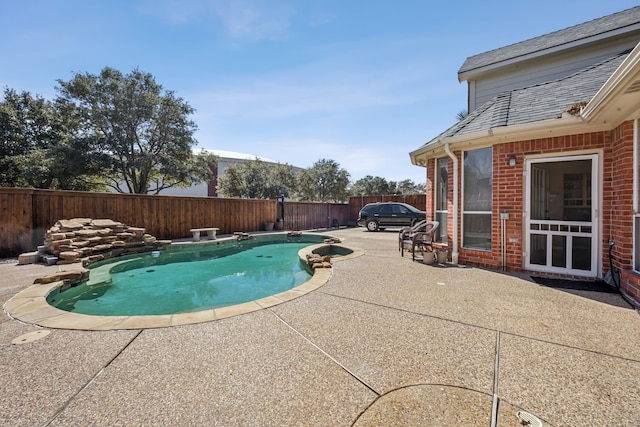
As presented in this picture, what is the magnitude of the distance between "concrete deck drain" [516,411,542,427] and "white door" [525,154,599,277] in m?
4.26

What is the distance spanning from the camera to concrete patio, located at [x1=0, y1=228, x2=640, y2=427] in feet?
5.22

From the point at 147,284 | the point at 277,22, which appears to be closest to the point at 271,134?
the point at 277,22

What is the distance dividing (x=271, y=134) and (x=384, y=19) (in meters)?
12.0

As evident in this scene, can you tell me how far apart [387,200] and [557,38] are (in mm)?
10867

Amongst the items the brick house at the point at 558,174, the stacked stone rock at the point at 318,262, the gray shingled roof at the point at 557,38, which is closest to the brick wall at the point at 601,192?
the brick house at the point at 558,174

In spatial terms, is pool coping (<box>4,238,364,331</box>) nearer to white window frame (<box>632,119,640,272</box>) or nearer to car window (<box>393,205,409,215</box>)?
white window frame (<box>632,119,640,272</box>)

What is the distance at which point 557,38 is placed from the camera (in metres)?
7.39

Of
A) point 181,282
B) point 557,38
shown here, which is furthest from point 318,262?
point 557,38

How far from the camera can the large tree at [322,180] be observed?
24859mm

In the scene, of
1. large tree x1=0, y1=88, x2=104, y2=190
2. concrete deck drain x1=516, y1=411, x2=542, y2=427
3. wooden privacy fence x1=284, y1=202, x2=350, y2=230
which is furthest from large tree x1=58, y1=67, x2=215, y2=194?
concrete deck drain x1=516, y1=411, x2=542, y2=427

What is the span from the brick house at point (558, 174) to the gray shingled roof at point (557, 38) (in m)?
0.08

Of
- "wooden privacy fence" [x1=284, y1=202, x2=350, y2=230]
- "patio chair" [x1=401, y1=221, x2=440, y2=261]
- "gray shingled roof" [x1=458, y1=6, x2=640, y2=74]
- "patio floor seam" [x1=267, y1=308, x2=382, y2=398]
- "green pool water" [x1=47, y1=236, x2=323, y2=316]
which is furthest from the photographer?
"wooden privacy fence" [x1=284, y1=202, x2=350, y2=230]

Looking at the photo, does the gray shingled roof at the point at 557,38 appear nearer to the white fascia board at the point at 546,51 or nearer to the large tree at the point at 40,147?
the white fascia board at the point at 546,51

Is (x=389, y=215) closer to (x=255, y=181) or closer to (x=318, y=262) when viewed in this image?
Result: (x=318, y=262)
